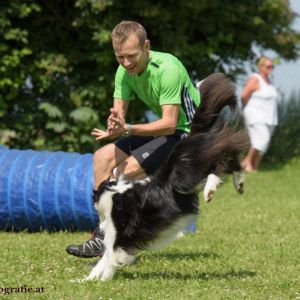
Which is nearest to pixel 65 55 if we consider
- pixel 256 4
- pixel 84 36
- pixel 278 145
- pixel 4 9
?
pixel 84 36

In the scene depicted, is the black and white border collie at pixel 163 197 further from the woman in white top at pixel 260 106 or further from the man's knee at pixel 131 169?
the woman in white top at pixel 260 106

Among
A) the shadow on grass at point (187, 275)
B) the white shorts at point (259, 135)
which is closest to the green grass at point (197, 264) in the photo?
the shadow on grass at point (187, 275)

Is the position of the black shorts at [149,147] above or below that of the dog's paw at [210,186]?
above

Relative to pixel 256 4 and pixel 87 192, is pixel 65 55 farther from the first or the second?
pixel 87 192

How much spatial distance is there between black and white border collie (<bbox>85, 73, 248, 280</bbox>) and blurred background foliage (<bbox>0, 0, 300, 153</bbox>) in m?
6.42

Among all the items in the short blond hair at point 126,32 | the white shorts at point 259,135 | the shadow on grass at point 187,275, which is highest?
the short blond hair at point 126,32

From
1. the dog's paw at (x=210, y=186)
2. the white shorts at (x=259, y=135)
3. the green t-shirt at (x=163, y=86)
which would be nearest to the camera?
the dog's paw at (x=210, y=186)

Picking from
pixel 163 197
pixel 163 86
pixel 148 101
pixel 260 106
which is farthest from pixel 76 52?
pixel 163 197

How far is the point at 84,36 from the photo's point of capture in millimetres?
11852

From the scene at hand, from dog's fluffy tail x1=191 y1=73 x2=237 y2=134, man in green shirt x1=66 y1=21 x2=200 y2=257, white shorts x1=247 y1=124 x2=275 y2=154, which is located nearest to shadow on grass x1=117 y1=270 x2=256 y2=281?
man in green shirt x1=66 y1=21 x2=200 y2=257

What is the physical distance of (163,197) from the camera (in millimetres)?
5020

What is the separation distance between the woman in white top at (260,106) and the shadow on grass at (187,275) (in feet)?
23.3

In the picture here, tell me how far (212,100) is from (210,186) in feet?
2.43

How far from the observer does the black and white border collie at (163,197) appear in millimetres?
5004
